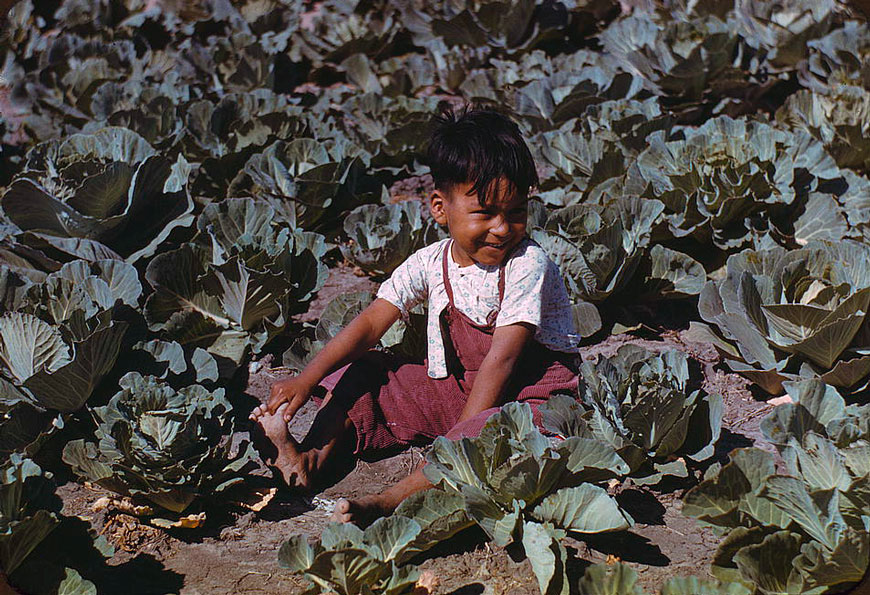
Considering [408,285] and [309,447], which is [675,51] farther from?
[309,447]

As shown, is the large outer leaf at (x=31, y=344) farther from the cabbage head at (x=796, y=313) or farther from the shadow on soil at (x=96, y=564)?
the cabbage head at (x=796, y=313)

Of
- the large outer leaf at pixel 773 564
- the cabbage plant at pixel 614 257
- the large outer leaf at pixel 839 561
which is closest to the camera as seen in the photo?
the large outer leaf at pixel 839 561

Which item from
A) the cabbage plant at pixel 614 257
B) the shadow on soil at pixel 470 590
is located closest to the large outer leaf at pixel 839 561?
the shadow on soil at pixel 470 590

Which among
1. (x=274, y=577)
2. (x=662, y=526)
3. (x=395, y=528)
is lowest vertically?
(x=662, y=526)

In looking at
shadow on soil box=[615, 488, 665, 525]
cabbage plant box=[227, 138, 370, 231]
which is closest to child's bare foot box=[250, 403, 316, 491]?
shadow on soil box=[615, 488, 665, 525]

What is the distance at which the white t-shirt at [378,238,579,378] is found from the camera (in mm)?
3006

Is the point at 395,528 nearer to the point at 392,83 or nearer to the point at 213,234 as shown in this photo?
the point at 213,234

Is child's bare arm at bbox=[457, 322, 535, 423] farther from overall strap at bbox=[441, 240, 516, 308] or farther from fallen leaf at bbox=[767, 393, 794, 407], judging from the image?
fallen leaf at bbox=[767, 393, 794, 407]

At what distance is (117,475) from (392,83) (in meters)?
3.88

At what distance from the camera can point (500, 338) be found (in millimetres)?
2988

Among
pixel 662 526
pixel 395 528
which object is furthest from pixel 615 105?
pixel 395 528

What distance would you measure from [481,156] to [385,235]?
137cm

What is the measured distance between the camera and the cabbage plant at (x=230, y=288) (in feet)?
12.2

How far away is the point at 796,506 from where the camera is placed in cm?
242
